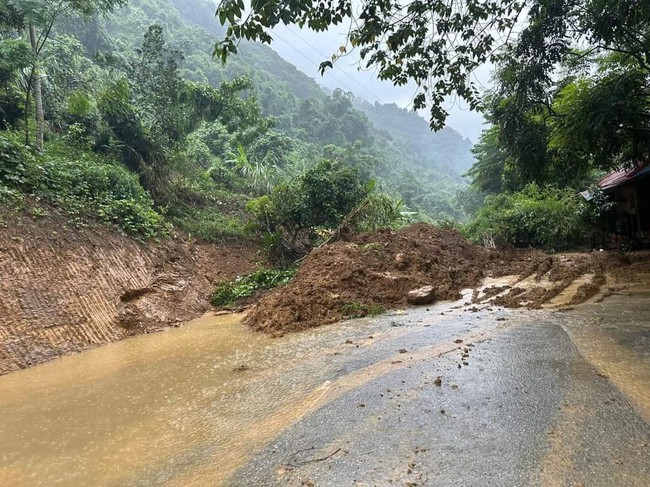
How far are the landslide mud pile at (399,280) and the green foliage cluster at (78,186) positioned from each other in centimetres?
406

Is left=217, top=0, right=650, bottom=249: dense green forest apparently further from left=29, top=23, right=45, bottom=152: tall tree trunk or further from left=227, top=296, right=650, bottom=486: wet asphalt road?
left=29, top=23, right=45, bottom=152: tall tree trunk

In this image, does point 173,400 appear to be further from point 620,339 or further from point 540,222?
point 540,222

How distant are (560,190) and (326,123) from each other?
1696 inches

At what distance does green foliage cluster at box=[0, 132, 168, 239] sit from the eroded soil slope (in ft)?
1.72

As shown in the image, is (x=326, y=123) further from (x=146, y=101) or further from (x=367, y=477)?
(x=367, y=477)

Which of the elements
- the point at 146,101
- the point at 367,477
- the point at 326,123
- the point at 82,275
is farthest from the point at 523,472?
the point at 326,123

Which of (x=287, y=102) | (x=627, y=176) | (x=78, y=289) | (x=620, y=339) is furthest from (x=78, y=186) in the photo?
(x=287, y=102)

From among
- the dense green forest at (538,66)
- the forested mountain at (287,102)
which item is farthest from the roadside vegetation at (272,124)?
the forested mountain at (287,102)

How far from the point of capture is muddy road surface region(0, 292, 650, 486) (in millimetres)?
2641

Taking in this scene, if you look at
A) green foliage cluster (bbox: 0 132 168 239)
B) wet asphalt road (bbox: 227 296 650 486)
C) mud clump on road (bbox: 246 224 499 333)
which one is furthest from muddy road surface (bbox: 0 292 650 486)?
green foliage cluster (bbox: 0 132 168 239)

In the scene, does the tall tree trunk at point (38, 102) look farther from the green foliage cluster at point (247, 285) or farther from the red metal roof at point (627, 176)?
the red metal roof at point (627, 176)

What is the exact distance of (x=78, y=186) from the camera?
9.64 m

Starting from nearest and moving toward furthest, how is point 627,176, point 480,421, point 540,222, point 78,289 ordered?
point 480,421, point 78,289, point 627,176, point 540,222

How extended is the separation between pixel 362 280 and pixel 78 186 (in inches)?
276
